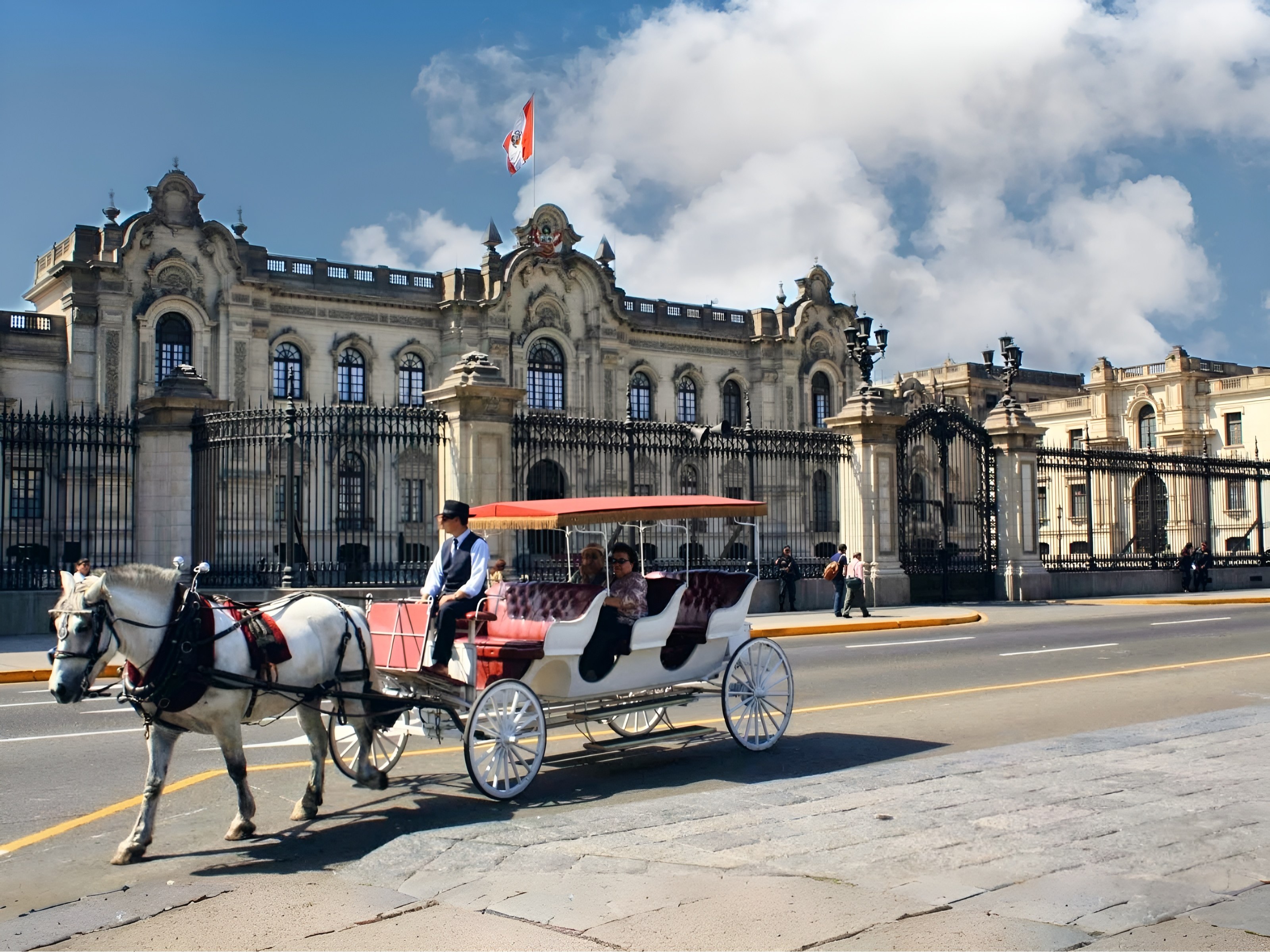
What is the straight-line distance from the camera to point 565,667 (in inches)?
346

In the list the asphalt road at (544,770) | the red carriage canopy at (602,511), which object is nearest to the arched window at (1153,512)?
the asphalt road at (544,770)

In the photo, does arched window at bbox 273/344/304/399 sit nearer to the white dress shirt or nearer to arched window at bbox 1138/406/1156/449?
the white dress shirt

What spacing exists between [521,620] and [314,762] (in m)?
2.01

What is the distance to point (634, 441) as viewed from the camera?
81.5 ft

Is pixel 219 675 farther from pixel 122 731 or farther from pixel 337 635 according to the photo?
pixel 122 731

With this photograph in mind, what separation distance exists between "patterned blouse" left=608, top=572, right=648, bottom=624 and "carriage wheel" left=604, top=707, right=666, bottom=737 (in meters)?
1.48

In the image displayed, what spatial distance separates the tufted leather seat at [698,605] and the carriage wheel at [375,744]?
6.90ft

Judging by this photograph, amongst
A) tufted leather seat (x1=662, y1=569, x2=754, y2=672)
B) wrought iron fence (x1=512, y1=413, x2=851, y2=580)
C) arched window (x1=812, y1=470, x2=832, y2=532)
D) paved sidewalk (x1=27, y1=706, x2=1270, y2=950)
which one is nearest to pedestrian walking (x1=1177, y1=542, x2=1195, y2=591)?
wrought iron fence (x1=512, y1=413, x2=851, y2=580)

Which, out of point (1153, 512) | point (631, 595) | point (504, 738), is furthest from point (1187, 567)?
point (504, 738)

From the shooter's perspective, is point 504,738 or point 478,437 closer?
point 504,738

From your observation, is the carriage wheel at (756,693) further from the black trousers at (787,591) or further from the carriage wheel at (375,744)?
the black trousers at (787,591)

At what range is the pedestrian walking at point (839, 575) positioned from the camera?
Result: 2475 centimetres

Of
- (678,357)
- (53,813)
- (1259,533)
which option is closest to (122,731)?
(53,813)

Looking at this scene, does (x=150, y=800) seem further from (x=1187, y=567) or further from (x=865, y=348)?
(x=1187, y=567)
